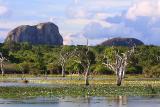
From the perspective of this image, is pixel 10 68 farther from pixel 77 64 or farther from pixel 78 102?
pixel 78 102

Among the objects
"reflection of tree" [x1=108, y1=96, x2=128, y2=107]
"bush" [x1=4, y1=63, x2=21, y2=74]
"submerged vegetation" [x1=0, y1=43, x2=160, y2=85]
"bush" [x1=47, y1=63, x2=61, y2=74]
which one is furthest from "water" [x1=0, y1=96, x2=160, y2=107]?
"bush" [x1=4, y1=63, x2=21, y2=74]

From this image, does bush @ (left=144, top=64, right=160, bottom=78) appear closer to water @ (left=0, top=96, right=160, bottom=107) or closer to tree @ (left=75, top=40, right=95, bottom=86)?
tree @ (left=75, top=40, right=95, bottom=86)

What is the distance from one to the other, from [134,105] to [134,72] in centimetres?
9589

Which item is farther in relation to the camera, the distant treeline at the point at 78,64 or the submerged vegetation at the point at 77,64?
the distant treeline at the point at 78,64

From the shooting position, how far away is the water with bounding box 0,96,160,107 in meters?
44.9

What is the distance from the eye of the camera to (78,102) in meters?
47.8

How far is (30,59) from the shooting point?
14862 centimetres

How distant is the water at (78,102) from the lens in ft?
147

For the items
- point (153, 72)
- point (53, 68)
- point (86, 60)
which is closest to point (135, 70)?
point (153, 72)

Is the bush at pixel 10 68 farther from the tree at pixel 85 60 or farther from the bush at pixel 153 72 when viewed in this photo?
the bush at pixel 153 72

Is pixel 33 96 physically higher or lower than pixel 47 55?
lower

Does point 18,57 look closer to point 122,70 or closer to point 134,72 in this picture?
point 134,72

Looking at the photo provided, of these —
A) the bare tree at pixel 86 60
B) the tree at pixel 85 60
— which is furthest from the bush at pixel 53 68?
the bare tree at pixel 86 60

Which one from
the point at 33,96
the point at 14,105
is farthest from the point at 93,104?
the point at 33,96
